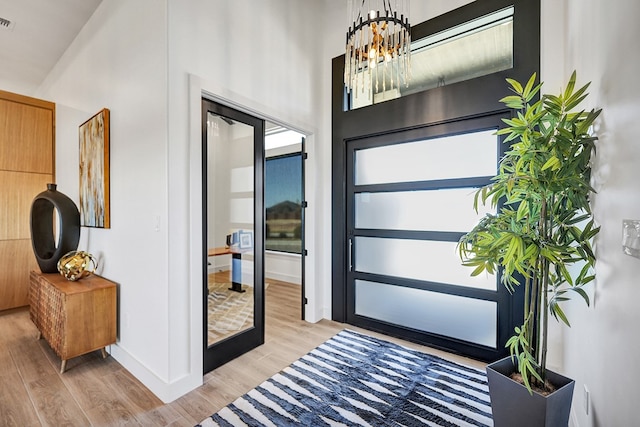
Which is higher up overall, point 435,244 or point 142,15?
point 142,15

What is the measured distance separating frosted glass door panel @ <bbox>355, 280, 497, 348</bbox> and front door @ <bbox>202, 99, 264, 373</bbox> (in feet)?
4.03

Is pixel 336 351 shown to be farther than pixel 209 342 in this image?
Yes

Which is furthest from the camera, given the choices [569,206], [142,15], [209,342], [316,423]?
[209,342]

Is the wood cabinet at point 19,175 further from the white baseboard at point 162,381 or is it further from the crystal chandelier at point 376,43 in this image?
the crystal chandelier at point 376,43

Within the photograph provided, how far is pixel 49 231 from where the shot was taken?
332 cm

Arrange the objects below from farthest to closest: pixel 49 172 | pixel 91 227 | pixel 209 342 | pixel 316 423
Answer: pixel 49 172 → pixel 91 227 → pixel 209 342 → pixel 316 423

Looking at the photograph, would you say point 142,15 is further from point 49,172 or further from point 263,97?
point 49,172

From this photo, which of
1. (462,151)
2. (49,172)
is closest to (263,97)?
(462,151)

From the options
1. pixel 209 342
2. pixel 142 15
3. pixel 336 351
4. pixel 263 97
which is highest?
pixel 142 15

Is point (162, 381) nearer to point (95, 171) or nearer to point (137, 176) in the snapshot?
point (137, 176)

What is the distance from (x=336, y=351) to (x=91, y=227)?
111 inches

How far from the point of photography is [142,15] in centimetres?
219

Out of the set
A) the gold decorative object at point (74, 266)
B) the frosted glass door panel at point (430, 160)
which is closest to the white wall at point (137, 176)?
the gold decorative object at point (74, 266)

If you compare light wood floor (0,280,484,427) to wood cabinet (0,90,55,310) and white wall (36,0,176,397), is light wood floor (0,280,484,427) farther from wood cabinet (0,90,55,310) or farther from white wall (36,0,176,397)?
wood cabinet (0,90,55,310)
